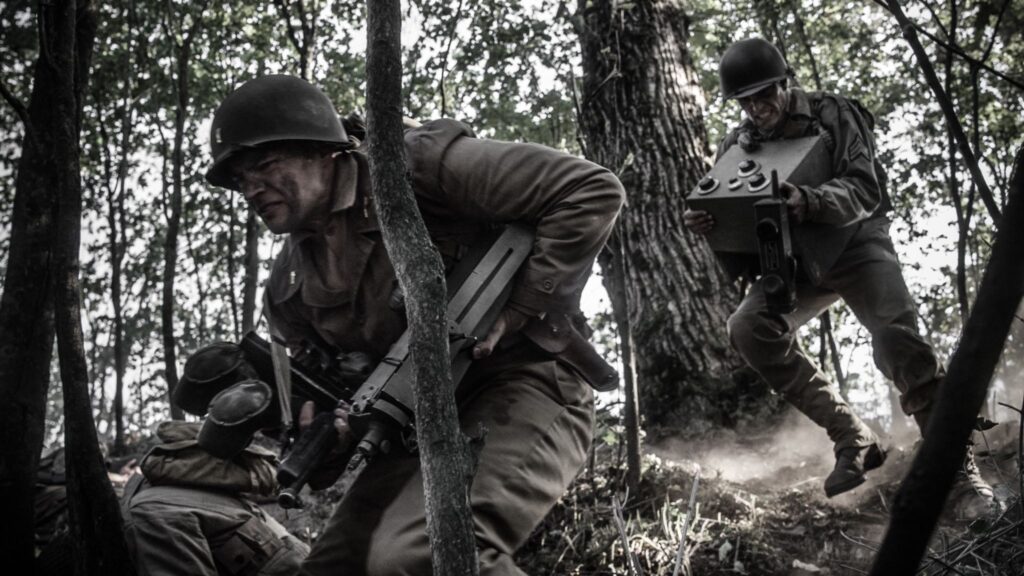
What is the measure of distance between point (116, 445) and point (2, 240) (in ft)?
11.6

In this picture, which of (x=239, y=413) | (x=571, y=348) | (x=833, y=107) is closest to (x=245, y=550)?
(x=239, y=413)

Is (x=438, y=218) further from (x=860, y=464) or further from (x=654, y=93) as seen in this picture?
(x=654, y=93)

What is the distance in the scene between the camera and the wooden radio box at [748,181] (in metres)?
4.37

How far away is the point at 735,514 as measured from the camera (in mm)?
4371

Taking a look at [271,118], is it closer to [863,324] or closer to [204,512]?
[204,512]

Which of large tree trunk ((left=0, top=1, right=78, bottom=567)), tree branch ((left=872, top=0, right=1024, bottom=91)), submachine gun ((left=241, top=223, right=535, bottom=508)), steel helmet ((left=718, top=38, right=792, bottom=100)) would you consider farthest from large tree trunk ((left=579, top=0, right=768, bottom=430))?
tree branch ((left=872, top=0, right=1024, bottom=91))

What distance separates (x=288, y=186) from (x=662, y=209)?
373 centimetres

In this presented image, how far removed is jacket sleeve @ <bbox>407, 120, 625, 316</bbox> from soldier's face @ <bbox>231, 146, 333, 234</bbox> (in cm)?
44

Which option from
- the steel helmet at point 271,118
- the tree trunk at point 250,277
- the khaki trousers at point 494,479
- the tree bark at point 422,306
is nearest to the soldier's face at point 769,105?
the khaki trousers at point 494,479

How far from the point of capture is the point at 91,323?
1555 centimetres

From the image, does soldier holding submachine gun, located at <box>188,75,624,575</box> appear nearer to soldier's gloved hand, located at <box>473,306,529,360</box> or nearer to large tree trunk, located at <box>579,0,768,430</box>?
soldier's gloved hand, located at <box>473,306,529,360</box>

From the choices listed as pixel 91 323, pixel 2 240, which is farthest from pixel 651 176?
pixel 91 323

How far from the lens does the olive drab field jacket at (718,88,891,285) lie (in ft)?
14.0

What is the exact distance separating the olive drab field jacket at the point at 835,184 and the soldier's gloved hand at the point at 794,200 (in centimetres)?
2
